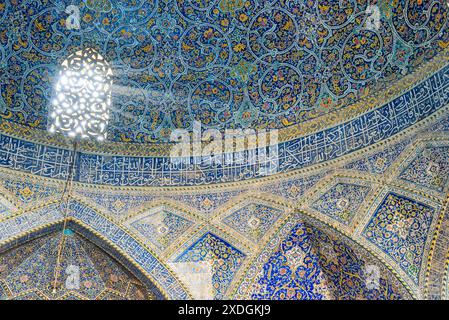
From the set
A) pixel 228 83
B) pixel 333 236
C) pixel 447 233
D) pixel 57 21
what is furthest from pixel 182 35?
pixel 447 233

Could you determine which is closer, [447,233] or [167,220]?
[447,233]

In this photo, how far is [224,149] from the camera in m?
13.7

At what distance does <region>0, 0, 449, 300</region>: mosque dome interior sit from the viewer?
1188cm

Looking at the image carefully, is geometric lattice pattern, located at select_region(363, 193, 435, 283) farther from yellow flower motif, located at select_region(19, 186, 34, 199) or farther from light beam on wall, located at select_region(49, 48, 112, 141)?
yellow flower motif, located at select_region(19, 186, 34, 199)

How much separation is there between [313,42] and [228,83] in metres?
1.71

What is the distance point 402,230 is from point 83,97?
600 centimetres

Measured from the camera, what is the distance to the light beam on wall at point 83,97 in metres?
13.5

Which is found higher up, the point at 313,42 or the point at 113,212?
the point at 313,42

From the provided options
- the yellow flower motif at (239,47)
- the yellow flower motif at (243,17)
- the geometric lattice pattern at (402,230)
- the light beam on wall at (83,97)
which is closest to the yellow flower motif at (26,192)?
the light beam on wall at (83,97)

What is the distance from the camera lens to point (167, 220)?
42.7 feet

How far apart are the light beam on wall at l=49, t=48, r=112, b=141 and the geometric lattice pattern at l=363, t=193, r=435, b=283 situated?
16.7 ft

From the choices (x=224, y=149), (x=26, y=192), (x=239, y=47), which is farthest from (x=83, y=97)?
(x=239, y=47)
